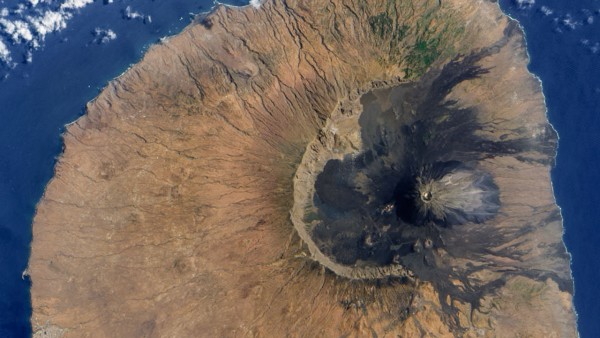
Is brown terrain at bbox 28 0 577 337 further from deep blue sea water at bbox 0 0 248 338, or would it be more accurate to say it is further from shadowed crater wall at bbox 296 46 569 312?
deep blue sea water at bbox 0 0 248 338

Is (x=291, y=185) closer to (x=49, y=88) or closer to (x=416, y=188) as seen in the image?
(x=416, y=188)

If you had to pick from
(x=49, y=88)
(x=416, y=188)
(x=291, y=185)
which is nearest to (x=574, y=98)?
(x=416, y=188)

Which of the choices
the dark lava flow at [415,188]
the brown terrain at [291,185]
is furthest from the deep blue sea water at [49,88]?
the dark lava flow at [415,188]

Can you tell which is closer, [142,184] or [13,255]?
[142,184]

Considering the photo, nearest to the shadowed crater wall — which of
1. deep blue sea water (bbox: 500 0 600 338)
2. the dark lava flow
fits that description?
the dark lava flow

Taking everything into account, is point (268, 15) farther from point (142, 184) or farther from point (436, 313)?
point (436, 313)

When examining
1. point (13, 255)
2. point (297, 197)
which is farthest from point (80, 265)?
point (297, 197)
